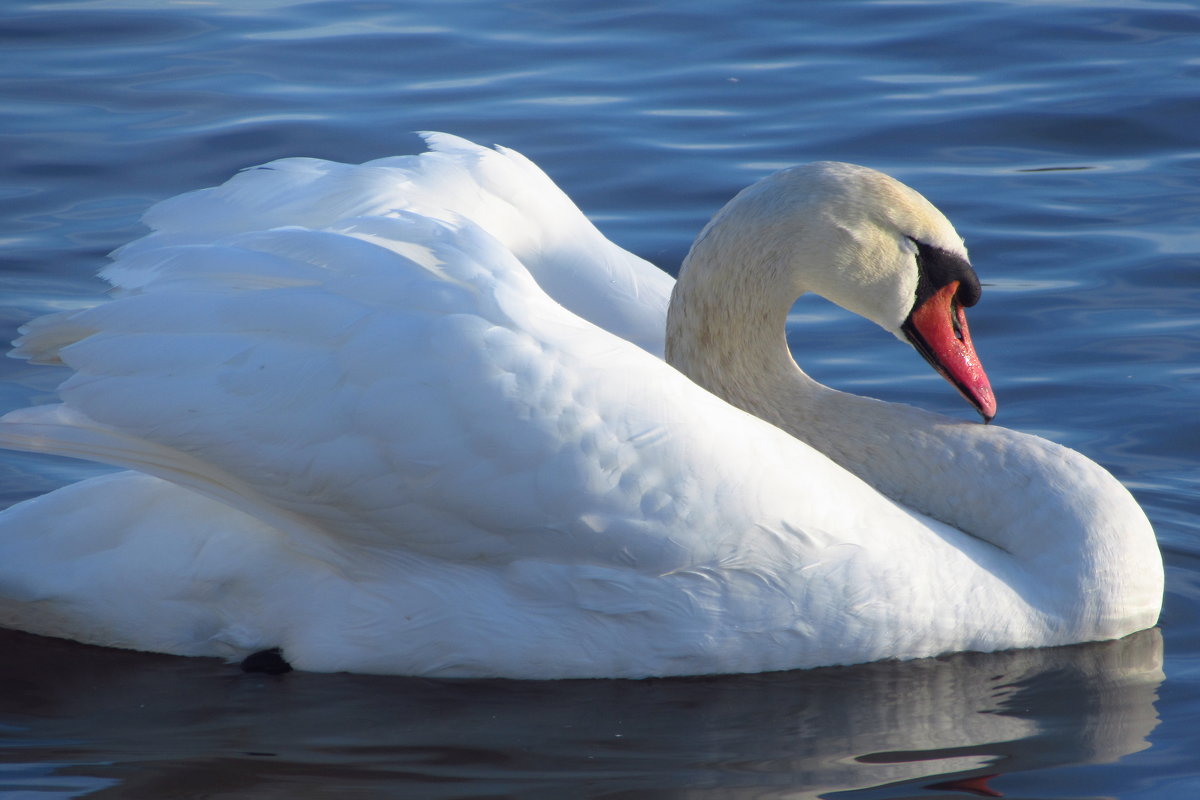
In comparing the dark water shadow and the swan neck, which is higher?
the swan neck

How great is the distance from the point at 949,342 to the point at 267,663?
212 centimetres

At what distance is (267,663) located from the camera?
4957 mm

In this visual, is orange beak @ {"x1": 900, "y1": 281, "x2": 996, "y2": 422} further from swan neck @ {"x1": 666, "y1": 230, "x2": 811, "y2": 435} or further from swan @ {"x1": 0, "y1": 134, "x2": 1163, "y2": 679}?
swan neck @ {"x1": 666, "y1": 230, "x2": 811, "y2": 435}

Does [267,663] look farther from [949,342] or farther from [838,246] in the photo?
[949,342]

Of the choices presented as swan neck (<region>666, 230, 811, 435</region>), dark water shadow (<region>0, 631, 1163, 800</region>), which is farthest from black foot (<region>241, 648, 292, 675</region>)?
swan neck (<region>666, 230, 811, 435</region>)

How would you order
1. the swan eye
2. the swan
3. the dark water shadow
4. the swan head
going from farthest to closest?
1. the swan eye
2. the swan head
3. the swan
4. the dark water shadow

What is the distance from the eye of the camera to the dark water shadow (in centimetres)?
448

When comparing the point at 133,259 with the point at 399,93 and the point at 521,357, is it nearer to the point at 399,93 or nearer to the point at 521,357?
the point at 521,357

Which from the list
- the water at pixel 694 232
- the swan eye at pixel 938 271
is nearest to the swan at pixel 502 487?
the swan eye at pixel 938 271

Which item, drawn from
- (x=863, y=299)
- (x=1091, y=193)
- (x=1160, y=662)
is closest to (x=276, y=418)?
(x=863, y=299)

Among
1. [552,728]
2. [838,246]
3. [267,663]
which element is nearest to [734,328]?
[838,246]

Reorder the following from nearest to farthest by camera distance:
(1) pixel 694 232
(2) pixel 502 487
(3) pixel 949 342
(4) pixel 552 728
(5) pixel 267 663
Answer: (2) pixel 502 487
(4) pixel 552 728
(5) pixel 267 663
(3) pixel 949 342
(1) pixel 694 232

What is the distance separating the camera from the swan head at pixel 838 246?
5.27 metres

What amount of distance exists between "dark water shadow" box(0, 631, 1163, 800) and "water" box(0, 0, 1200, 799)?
0.01m
